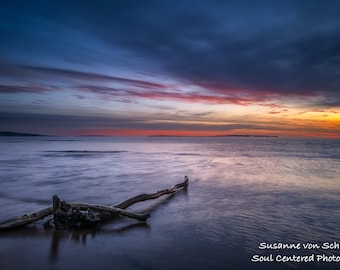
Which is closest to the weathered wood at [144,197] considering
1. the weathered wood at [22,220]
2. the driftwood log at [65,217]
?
the driftwood log at [65,217]

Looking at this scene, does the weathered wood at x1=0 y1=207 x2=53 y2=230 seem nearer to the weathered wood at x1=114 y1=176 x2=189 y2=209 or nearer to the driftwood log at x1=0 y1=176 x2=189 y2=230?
the driftwood log at x1=0 y1=176 x2=189 y2=230

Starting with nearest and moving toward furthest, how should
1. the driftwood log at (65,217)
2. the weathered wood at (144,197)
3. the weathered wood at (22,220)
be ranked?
the weathered wood at (22,220) → the driftwood log at (65,217) → the weathered wood at (144,197)

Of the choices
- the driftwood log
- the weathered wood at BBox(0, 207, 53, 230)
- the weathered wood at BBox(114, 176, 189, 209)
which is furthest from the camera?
the weathered wood at BBox(114, 176, 189, 209)

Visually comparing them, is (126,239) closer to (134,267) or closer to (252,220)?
(134,267)

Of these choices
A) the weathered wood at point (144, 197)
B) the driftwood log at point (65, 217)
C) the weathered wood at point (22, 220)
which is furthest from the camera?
the weathered wood at point (144, 197)

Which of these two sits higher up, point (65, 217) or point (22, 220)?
point (65, 217)

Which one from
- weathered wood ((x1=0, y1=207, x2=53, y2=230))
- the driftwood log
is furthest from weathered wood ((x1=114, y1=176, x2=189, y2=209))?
weathered wood ((x1=0, y1=207, x2=53, y2=230))

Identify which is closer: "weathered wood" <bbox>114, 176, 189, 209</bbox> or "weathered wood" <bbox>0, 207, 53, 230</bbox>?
"weathered wood" <bbox>0, 207, 53, 230</bbox>

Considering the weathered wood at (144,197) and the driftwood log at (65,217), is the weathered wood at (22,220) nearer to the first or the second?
the driftwood log at (65,217)

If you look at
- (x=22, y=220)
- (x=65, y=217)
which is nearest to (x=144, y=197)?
(x=65, y=217)

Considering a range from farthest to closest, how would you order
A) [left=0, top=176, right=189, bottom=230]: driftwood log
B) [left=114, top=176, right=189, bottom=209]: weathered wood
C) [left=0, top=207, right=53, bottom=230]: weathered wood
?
[left=114, top=176, right=189, bottom=209]: weathered wood < [left=0, top=176, right=189, bottom=230]: driftwood log < [left=0, top=207, right=53, bottom=230]: weathered wood

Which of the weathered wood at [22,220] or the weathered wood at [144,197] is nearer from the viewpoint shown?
the weathered wood at [22,220]

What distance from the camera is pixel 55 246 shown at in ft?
25.8

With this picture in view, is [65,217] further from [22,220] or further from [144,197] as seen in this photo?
[144,197]
